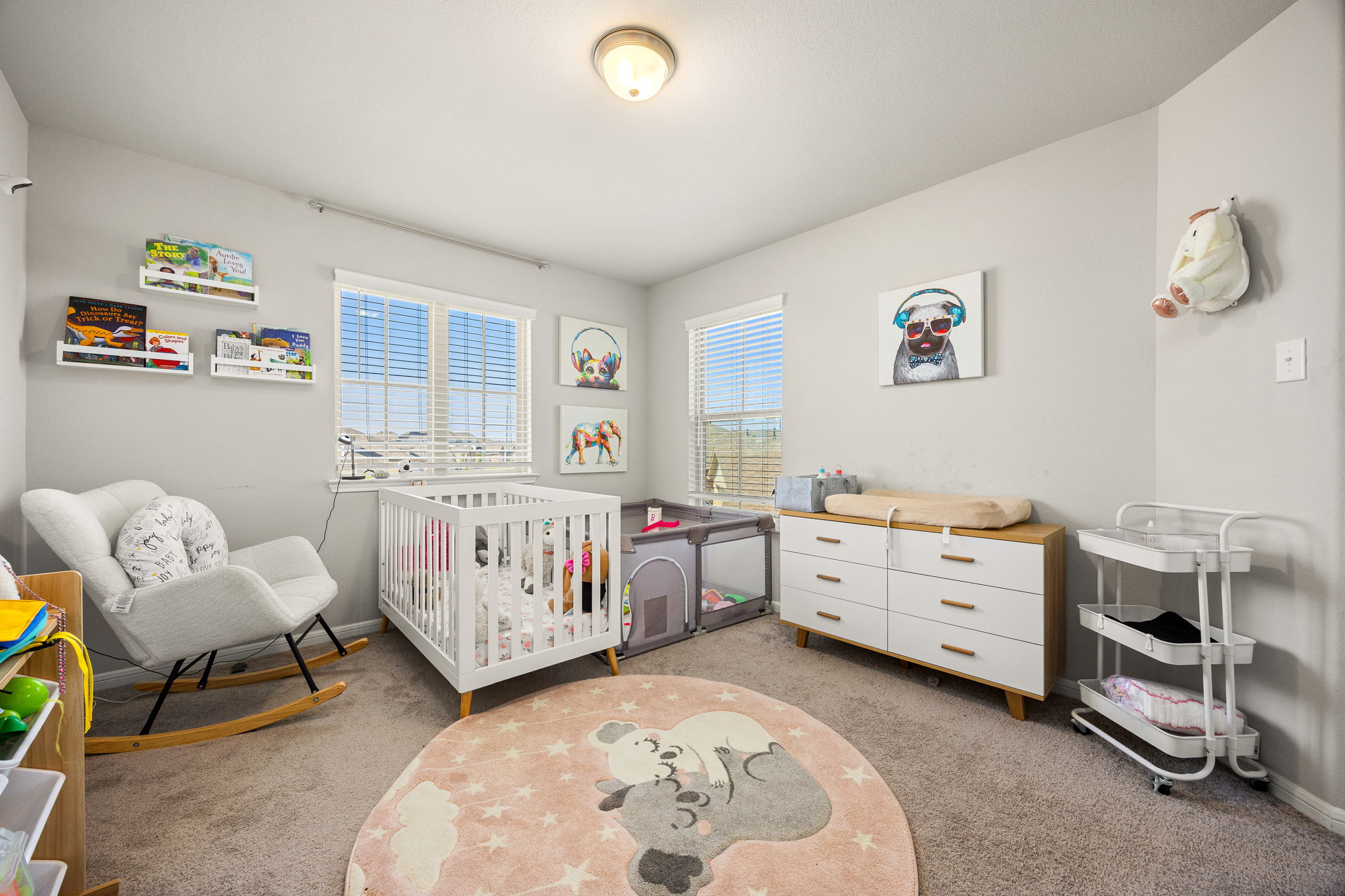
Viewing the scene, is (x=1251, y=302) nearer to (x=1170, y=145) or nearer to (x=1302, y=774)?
(x=1170, y=145)

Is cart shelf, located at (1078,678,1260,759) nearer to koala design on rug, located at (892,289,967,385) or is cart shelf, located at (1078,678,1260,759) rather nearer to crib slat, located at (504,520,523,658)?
koala design on rug, located at (892,289,967,385)

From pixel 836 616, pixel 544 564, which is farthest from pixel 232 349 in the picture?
pixel 836 616

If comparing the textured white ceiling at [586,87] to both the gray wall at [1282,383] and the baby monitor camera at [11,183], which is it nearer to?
the gray wall at [1282,383]

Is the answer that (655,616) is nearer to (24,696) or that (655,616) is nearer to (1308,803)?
(24,696)

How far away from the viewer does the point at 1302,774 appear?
156 cm

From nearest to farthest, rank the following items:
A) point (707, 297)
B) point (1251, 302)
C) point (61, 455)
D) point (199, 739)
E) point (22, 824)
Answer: point (22, 824)
point (1251, 302)
point (199, 739)
point (61, 455)
point (707, 297)

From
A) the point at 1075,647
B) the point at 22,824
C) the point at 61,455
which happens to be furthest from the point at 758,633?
the point at 61,455

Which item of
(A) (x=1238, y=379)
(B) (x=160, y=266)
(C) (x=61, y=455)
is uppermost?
(B) (x=160, y=266)

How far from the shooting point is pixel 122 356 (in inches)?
91.2

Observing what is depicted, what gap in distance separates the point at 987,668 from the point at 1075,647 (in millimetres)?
500

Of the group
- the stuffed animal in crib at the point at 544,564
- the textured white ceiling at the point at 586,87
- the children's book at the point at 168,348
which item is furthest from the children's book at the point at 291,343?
the stuffed animal in crib at the point at 544,564

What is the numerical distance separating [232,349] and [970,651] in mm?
3599

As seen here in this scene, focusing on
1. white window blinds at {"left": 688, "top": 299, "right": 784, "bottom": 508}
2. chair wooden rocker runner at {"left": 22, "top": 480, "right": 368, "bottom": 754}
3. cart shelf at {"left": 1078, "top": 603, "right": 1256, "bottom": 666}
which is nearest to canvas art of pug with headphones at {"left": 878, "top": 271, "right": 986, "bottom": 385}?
white window blinds at {"left": 688, "top": 299, "right": 784, "bottom": 508}

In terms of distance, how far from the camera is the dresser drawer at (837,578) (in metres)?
2.43
